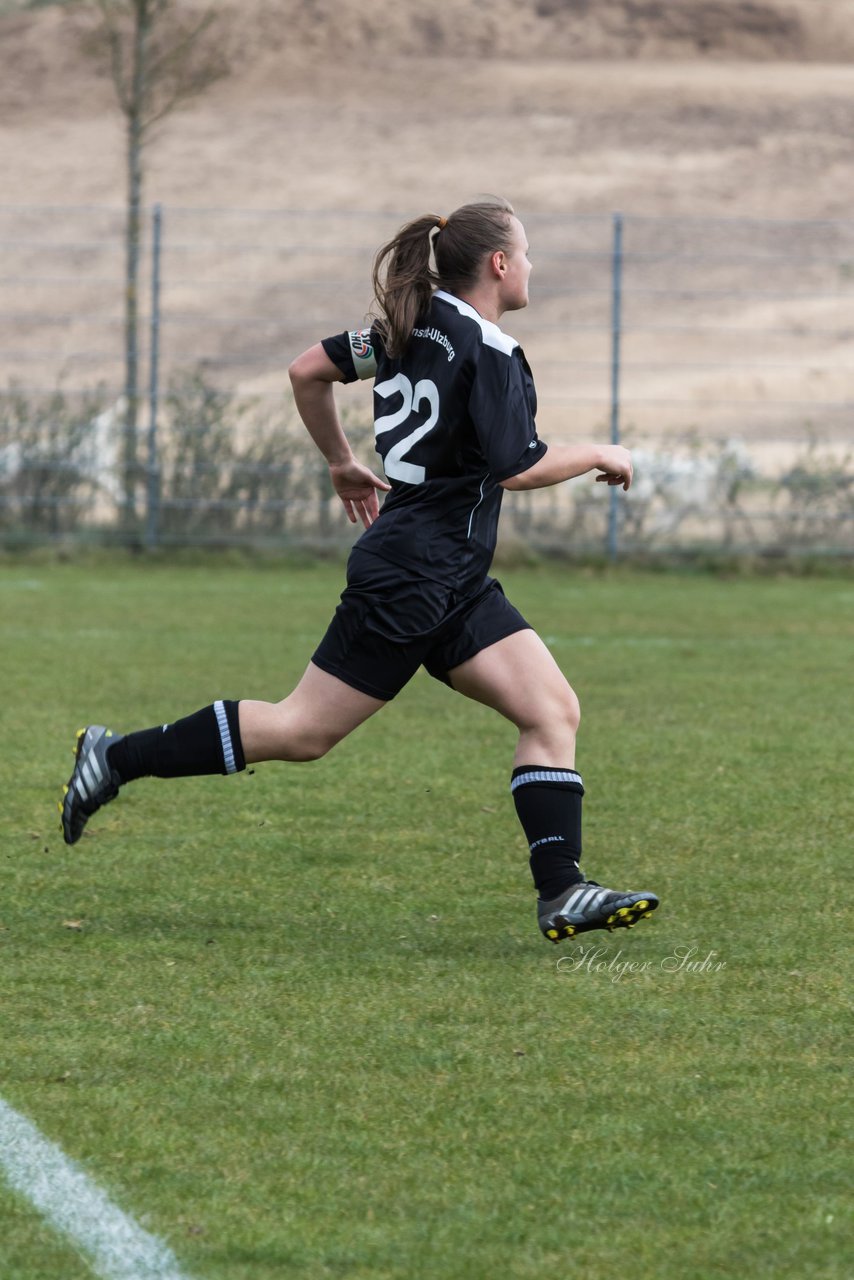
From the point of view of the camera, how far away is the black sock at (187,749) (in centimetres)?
486

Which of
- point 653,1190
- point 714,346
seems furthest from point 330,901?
point 714,346

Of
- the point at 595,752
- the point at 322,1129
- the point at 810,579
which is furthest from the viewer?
the point at 810,579

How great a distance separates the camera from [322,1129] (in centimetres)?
352

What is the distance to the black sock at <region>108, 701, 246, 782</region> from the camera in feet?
A: 15.9

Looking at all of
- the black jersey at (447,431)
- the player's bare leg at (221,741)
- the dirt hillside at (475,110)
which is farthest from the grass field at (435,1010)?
the dirt hillside at (475,110)

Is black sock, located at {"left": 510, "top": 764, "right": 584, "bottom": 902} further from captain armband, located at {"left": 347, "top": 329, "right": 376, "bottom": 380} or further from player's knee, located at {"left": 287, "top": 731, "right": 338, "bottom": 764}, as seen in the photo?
captain armband, located at {"left": 347, "top": 329, "right": 376, "bottom": 380}

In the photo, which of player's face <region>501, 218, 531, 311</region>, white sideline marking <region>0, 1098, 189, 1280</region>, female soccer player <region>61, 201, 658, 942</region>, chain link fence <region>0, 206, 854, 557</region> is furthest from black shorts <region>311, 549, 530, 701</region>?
chain link fence <region>0, 206, 854, 557</region>

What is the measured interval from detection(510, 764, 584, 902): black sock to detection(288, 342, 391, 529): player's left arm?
783 millimetres

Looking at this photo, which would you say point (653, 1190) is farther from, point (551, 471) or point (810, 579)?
point (810, 579)

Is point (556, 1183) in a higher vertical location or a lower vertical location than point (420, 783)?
higher

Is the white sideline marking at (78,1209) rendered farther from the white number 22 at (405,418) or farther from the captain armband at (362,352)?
the captain armband at (362,352)

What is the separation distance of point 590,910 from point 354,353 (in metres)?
1.41

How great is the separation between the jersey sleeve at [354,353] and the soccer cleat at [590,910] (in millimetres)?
1303

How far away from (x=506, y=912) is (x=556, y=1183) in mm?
1819
